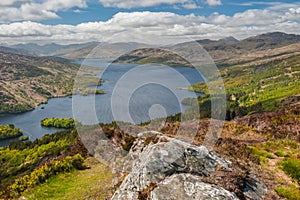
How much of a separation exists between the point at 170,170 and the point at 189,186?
126cm

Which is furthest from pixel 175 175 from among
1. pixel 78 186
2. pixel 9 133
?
pixel 9 133

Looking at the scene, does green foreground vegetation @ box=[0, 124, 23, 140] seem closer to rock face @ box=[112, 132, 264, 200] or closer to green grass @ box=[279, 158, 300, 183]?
rock face @ box=[112, 132, 264, 200]

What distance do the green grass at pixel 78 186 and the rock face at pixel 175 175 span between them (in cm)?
522

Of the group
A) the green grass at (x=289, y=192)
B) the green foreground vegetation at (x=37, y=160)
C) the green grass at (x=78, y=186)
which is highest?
the green grass at (x=289, y=192)

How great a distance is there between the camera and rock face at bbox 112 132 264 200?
8922 millimetres

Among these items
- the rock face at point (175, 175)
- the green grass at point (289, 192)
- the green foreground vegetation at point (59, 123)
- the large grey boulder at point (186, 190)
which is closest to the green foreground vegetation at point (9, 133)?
the green foreground vegetation at point (59, 123)

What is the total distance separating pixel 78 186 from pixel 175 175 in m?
11.6

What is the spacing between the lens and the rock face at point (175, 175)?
8.92m

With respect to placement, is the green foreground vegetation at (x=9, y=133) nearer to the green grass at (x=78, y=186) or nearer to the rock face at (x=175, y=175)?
the green grass at (x=78, y=186)

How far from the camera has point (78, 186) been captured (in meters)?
18.7

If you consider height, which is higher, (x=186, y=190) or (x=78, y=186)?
(x=186, y=190)

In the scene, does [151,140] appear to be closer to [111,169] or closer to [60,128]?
[111,169]

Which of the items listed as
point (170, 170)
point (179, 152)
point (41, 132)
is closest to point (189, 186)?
point (170, 170)

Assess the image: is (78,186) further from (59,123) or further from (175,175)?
(59,123)
